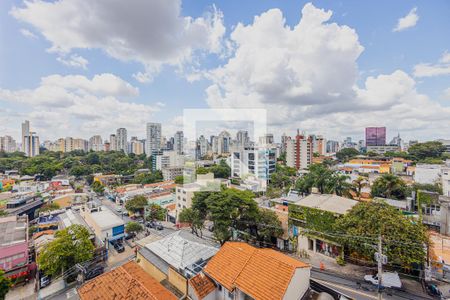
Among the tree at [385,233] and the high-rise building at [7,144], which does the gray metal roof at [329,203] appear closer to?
the tree at [385,233]

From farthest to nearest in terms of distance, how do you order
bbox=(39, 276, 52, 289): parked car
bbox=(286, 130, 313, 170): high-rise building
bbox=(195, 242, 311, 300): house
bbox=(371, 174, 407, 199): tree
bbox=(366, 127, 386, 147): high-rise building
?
bbox=(366, 127, 386, 147): high-rise building < bbox=(286, 130, 313, 170): high-rise building < bbox=(371, 174, 407, 199): tree < bbox=(39, 276, 52, 289): parked car < bbox=(195, 242, 311, 300): house

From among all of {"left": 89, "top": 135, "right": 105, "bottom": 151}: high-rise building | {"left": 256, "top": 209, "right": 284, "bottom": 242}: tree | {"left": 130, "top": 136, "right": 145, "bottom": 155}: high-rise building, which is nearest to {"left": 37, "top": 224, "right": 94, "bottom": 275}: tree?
{"left": 256, "top": 209, "right": 284, "bottom": 242}: tree

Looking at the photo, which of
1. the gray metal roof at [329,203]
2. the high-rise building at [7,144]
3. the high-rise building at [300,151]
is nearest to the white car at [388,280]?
the gray metal roof at [329,203]

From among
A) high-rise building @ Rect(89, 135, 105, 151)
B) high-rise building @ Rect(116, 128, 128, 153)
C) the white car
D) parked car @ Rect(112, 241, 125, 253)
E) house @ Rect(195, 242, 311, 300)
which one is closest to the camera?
house @ Rect(195, 242, 311, 300)

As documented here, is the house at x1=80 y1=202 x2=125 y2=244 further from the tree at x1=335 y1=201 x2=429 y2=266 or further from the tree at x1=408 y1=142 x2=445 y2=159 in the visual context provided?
the tree at x1=408 y1=142 x2=445 y2=159

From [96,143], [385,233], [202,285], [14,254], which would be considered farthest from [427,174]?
[96,143]
